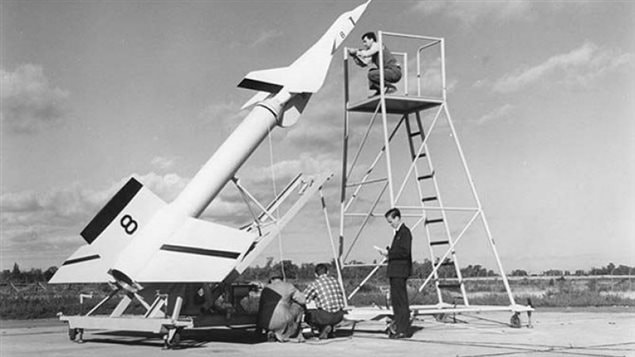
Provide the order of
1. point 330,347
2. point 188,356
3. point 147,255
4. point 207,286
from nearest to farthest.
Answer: point 188,356
point 330,347
point 147,255
point 207,286

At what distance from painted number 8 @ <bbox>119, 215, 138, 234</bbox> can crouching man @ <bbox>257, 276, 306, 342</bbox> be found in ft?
7.07

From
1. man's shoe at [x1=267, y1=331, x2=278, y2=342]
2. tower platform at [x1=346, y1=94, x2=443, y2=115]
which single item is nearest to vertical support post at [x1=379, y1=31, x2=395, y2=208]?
tower platform at [x1=346, y1=94, x2=443, y2=115]

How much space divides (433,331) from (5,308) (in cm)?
1115

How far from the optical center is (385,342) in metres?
11.0

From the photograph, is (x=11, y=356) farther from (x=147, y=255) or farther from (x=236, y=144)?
(x=236, y=144)

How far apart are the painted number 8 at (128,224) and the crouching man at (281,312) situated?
2155 mm

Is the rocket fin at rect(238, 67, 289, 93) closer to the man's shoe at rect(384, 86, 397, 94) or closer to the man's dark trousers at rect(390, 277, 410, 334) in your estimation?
the man's shoe at rect(384, 86, 397, 94)

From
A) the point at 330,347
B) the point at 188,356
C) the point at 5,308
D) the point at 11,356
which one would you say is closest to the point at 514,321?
the point at 330,347

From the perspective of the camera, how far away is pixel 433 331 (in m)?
12.6

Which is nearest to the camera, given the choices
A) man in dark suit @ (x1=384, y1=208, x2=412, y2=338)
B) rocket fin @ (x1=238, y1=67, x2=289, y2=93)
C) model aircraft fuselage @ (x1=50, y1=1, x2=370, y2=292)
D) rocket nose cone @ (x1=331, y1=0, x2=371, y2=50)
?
model aircraft fuselage @ (x1=50, y1=1, x2=370, y2=292)

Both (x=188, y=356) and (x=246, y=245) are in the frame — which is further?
(x=246, y=245)

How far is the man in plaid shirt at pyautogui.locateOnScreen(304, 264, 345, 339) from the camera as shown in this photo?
1153cm

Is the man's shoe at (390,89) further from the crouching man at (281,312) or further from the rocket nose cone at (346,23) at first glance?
the crouching man at (281,312)

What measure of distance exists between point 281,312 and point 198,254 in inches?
60.5
